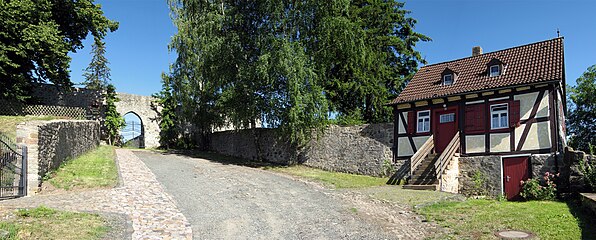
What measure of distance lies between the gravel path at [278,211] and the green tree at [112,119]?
18.3 meters

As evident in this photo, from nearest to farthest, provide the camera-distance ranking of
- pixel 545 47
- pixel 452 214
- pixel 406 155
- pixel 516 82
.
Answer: pixel 452 214 → pixel 516 82 → pixel 545 47 → pixel 406 155

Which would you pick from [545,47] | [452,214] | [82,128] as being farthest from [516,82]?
[82,128]

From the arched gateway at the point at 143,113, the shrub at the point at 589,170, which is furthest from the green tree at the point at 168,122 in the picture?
the shrub at the point at 589,170

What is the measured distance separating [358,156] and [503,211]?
361 inches

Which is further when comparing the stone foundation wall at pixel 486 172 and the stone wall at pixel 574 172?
the stone foundation wall at pixel 486 172

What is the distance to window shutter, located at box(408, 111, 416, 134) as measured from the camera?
18.9 metres

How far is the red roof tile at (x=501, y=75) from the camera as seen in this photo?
16.0 metres

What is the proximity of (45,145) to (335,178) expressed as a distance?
10.5 meters

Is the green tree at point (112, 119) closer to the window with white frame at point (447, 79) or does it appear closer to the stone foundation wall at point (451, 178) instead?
the window with white frame at point (447, 79)

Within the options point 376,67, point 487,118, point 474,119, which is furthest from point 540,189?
point 376,67

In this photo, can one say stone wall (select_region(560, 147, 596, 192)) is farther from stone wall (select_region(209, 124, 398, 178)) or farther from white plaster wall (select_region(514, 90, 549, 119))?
stone wall (select_region(209, 124, 398, 178))

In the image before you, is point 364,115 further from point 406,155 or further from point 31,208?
point 31,208

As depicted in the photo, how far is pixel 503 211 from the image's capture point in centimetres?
1045

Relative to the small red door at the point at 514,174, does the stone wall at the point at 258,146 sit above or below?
above
